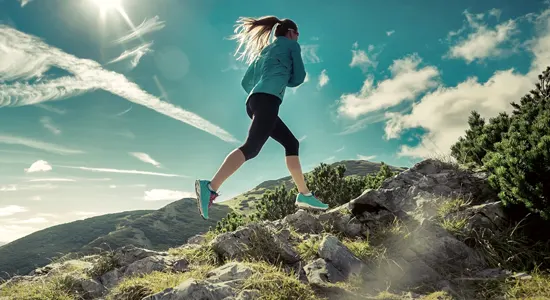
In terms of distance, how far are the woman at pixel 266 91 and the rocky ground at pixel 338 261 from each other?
27.7 inches

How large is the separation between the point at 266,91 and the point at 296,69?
2.01 ft

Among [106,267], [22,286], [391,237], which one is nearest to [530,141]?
[391,237]

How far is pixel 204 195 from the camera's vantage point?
440 centimetres

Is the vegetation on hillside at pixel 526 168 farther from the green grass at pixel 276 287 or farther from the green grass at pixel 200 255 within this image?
the green grass at pixel 200 255

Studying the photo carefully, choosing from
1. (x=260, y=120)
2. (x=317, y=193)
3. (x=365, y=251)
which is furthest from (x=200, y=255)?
(x=317, y=193)

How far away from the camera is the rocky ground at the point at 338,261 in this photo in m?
3.57

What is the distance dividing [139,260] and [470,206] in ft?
17.0

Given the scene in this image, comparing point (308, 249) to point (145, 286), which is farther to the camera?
point (308, 249)

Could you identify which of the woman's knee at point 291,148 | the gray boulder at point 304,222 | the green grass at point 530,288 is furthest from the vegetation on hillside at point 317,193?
the green grass at point 530,288

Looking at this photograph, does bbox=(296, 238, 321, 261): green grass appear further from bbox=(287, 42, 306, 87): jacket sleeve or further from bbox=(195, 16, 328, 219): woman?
bbox=(287, 42, 306, 87): jacket sleeve

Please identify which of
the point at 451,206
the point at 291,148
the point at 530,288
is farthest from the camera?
the point at 451,206

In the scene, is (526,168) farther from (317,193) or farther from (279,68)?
(317,193)

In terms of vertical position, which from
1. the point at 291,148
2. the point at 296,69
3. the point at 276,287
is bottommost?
the point at 276,287

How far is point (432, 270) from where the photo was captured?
436 centimetres
